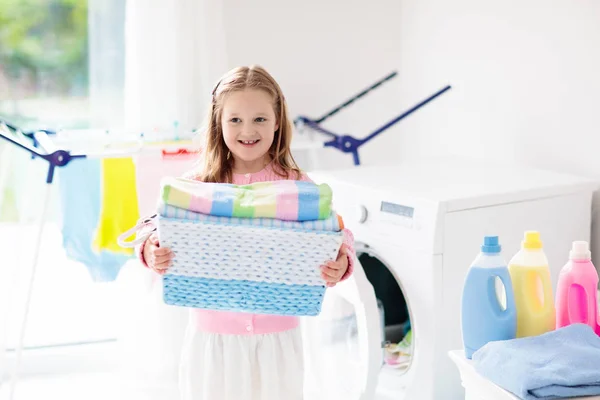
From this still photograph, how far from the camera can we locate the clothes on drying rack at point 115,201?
2.67 meters

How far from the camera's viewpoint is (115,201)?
2.68 meters

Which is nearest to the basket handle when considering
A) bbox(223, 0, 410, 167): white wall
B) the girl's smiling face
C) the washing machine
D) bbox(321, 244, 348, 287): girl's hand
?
the girl's smiling face

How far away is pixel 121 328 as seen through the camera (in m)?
3.08

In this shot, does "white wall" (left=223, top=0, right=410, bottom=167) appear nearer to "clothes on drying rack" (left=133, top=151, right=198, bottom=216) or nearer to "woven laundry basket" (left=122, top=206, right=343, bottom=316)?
"clothes on drying rack" (left=133, top=151, right=198, bottom=216)

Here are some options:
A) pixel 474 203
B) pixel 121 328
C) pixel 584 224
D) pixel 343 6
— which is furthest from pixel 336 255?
pixel 343 6

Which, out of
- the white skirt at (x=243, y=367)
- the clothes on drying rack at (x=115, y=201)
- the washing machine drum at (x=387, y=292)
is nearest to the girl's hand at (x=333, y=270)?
the white skirt at (x=243, y=367)

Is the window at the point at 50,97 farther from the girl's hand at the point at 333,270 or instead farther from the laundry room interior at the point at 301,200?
the girl's hand at the point at 333,270

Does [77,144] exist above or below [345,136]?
below

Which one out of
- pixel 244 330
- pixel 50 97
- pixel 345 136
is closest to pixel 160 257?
pixel 244 330

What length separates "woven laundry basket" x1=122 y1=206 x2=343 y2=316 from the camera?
1.68m

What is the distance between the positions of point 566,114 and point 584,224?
1.10 feet

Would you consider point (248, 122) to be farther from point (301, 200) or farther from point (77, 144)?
point (77, 144)

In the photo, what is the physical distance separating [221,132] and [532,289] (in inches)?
29.5

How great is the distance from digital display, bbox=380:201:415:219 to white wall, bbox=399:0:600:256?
0.57m
